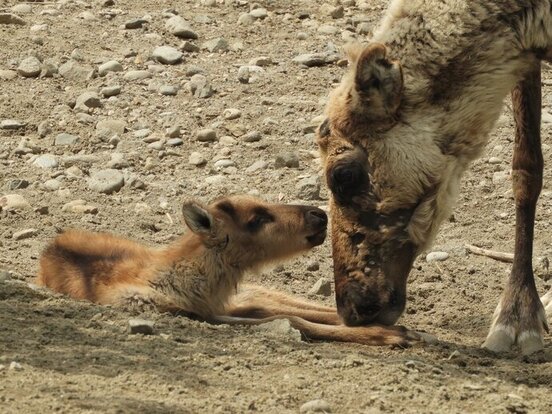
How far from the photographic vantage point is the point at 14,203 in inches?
440

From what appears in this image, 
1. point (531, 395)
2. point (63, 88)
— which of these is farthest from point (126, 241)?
point (63, 88)

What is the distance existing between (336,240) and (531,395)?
6.34 feet

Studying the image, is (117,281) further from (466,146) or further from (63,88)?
(63,88)

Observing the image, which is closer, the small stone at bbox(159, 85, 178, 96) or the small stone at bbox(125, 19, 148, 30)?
the small stone at bbox(159, 85, 178, 96)

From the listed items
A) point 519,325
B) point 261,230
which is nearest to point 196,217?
point 261,230

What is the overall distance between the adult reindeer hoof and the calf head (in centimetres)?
140

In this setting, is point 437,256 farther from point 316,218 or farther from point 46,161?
point 46,161

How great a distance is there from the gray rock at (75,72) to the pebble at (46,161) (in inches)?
77.1

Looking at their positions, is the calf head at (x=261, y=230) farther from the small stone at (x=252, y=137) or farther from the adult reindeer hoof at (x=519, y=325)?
the small stone at (x=252, y=137)

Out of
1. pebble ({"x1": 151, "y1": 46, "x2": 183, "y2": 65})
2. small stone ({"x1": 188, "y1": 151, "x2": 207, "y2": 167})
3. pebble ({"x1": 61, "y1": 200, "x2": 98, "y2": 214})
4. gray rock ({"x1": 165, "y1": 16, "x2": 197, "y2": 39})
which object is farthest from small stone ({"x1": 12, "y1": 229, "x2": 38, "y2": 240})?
gray rock ({"x1": 165, "y1": 16, "x2": 197, "y2": 39})

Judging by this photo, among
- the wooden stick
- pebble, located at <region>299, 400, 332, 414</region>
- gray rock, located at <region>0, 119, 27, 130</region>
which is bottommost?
the wooden stick

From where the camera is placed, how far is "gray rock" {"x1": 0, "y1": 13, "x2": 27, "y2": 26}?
15555mm

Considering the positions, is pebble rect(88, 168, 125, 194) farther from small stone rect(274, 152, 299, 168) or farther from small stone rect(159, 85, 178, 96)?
small stone rect(159, 85, 178, 96)

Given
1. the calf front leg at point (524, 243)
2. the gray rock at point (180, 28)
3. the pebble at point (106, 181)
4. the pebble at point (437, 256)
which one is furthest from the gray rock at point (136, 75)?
the calf front leg at point (524, 243)
